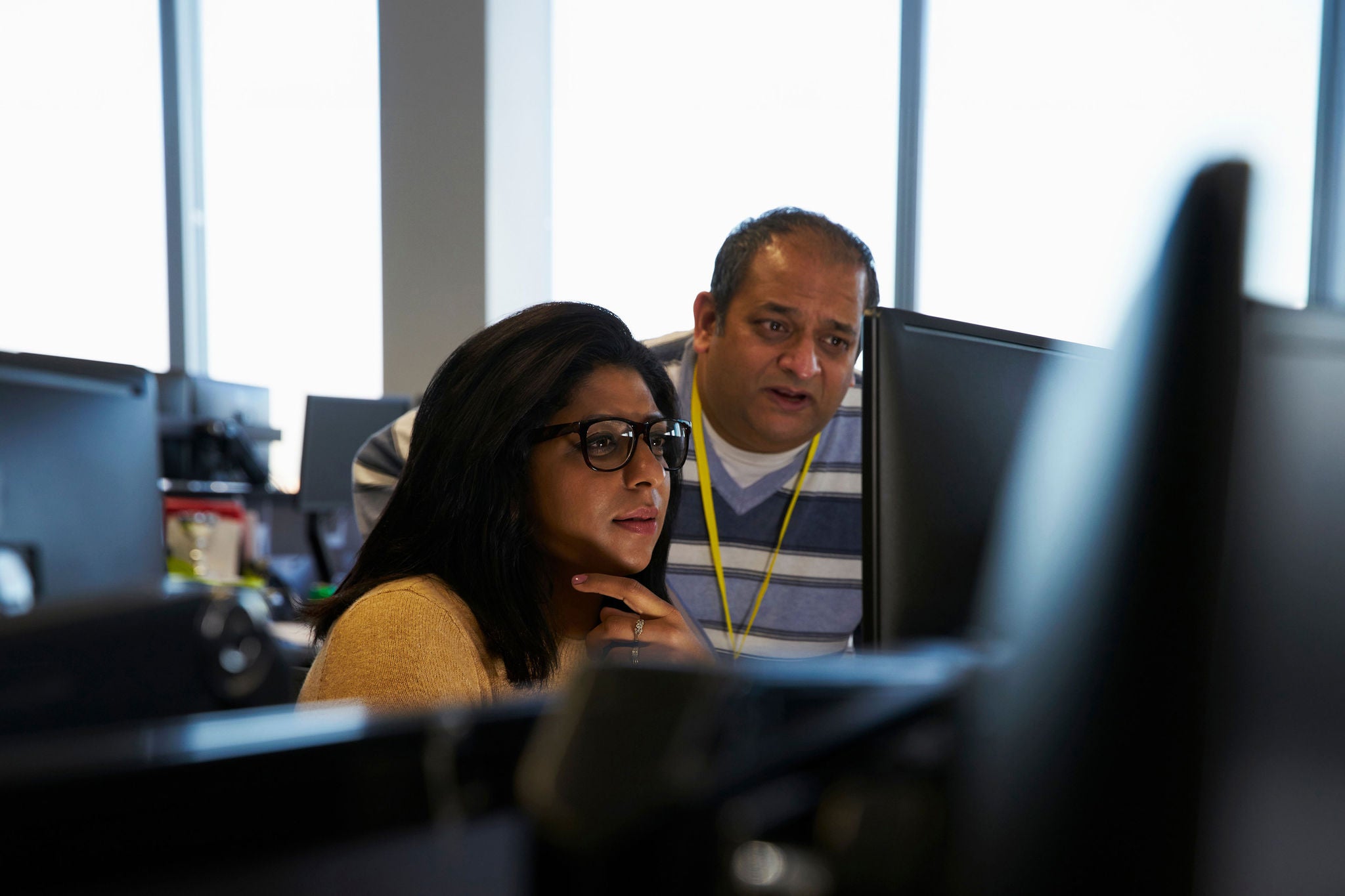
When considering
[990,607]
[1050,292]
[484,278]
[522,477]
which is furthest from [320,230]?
[990,607]

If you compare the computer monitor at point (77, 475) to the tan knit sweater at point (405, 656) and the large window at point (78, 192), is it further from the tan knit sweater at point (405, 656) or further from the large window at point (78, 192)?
the large window at point (78, 192)

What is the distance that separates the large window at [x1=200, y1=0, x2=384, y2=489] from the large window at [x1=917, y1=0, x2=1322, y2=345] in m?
2.44

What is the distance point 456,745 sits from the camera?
29 cm

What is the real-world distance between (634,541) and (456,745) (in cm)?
100

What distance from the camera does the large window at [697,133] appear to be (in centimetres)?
387

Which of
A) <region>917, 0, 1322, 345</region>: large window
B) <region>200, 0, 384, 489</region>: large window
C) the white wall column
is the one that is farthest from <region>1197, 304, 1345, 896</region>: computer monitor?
<region>200, 0, 384, 489</region>: large window

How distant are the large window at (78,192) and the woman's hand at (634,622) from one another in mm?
4932

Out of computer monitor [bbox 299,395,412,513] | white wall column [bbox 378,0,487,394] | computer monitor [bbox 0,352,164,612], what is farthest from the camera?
white wall column [bbox 378,0,487,394]

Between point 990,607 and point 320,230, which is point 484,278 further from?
point 990,607

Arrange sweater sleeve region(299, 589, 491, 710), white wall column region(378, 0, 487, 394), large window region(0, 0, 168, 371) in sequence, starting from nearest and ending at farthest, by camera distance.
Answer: sweater sleeve region(299, 589, 491, 710) < white wall column region(378, 0, 487, 394) < large window region(0, 0, 168, 371)

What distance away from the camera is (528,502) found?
1.29m

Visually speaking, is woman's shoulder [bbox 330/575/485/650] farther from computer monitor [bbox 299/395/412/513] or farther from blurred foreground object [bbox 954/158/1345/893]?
computer monitor [bbox 299/395/412/513]

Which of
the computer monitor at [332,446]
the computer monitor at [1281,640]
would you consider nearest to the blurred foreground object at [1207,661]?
the computer monitor at [1281,640]

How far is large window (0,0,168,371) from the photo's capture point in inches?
212
